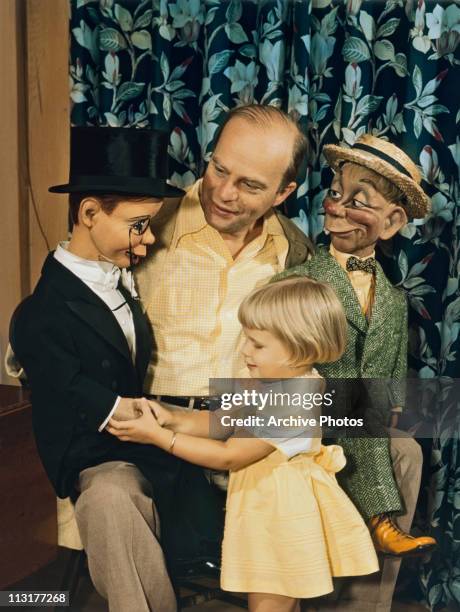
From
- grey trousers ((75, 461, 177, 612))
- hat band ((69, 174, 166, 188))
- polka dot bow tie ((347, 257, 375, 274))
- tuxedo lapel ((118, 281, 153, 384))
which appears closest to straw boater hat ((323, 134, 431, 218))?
polka dot bow tie ((347, 257, 375, 274))

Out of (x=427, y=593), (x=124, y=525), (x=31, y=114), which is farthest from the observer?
(x=427, y=593)

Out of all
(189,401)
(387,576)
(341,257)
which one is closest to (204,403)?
(189,401)

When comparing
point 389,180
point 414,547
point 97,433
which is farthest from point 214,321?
point 414,547

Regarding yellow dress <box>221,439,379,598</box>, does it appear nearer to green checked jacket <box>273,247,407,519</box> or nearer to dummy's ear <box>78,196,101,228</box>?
green checked jacket <box>273,247,407,519</box>

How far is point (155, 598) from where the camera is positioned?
1133 millimetres

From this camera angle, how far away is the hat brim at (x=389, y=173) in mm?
1169

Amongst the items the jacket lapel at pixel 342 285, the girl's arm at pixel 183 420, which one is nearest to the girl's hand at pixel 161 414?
the girl's arm at pixel 183 420

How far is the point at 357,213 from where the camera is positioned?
1194mm

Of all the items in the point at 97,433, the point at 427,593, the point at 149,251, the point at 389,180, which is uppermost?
the point at 389,180

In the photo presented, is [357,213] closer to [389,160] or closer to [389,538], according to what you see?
[389,160]

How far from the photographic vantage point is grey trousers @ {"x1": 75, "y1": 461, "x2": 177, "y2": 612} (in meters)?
1.11

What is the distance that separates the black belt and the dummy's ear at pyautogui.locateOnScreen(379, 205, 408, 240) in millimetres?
418

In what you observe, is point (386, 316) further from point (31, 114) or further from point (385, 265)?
point (31, 114)

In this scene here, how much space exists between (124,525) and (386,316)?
1.88 feet
